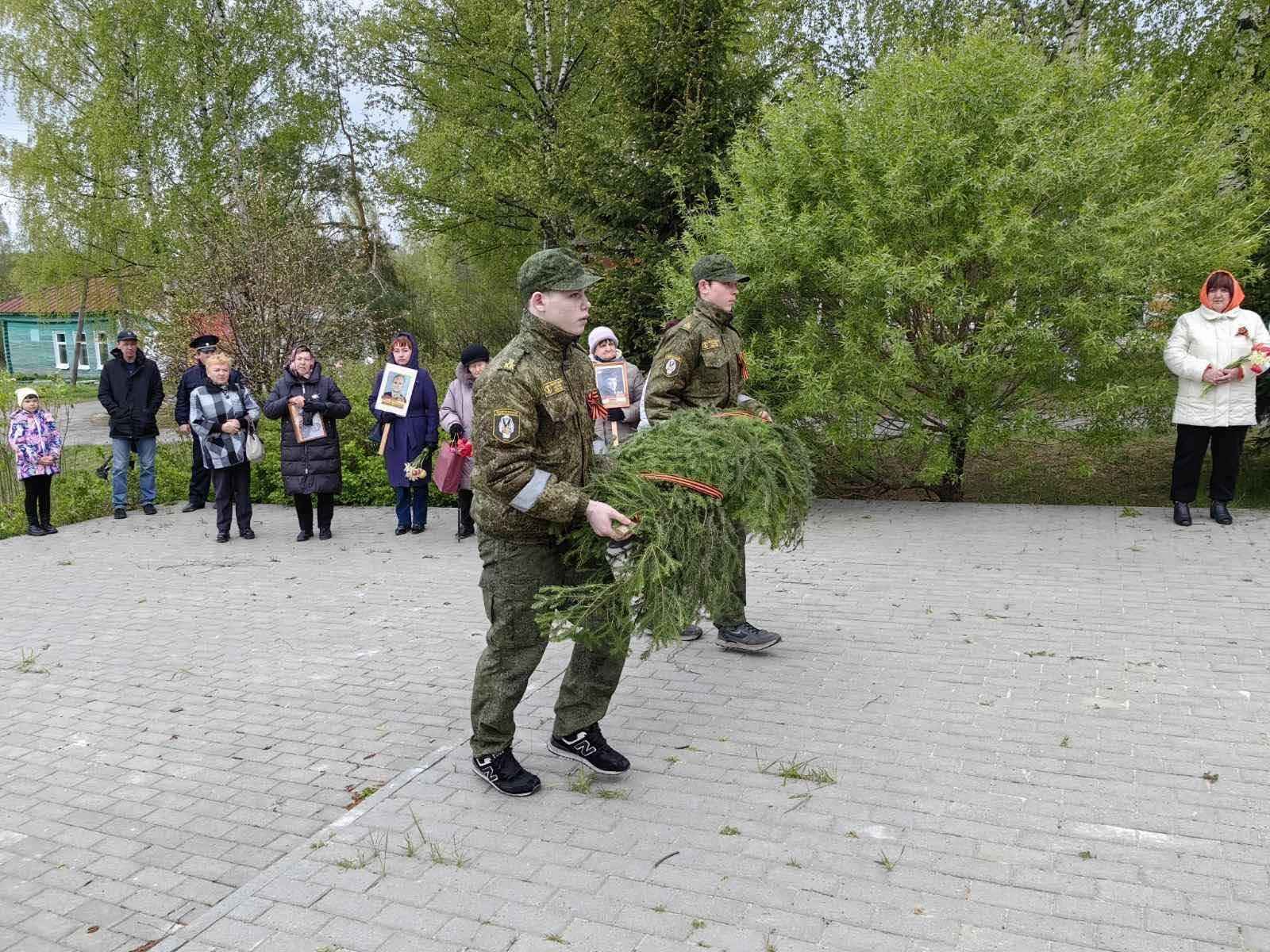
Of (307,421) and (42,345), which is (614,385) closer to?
(307,421)

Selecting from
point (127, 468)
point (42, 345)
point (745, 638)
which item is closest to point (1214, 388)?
point (745, 638)

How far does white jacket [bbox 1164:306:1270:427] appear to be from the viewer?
26.9 feet

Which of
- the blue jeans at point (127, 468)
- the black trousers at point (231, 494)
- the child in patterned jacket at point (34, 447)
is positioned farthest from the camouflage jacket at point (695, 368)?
the blue jeans at point (127, 468)

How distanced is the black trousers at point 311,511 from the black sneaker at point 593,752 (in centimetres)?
639

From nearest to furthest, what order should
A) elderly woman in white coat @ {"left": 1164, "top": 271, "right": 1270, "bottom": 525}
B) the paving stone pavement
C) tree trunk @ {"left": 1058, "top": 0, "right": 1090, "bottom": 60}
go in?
the paving stone pavement, elderly woman in white coat @ {"left": 1164, "top": 271, "right": 1270, "bottom": 525}, tree trunk @ {"left": 1058, "top": 0, "right": 1090, "bottom": 60}

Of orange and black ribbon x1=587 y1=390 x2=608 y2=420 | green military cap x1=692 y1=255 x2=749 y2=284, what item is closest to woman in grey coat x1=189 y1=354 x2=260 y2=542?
green military cap x1=692 y1=255 x2=749 y2=284

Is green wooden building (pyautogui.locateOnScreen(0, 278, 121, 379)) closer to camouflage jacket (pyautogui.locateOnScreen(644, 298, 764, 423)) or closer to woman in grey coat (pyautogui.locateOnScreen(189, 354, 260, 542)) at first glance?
woman in grey coat (pyautogui.locateOnScreen(189, 354, 260, 542))

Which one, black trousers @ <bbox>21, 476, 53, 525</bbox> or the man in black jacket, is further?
the man in black jacket

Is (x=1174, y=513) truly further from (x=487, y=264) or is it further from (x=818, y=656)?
(x=487, y=264)

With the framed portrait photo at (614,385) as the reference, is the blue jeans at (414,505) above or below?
below

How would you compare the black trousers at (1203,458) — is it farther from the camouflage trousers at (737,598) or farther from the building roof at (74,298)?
the building roof at (74,298)

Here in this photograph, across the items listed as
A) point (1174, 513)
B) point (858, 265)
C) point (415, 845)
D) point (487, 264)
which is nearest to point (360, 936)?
point (415, 845)

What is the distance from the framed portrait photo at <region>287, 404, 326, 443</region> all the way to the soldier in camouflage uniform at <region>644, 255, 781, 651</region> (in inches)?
199

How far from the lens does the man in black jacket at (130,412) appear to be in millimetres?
11555
